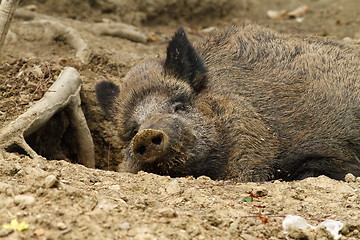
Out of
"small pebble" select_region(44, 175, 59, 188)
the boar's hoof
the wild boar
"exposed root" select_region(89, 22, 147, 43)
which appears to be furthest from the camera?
"exposed root" select_region(89, 22, 147, 43)

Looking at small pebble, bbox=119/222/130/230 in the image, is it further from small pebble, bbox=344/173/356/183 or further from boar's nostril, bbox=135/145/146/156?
small pebble, bbox=344/173/356/183

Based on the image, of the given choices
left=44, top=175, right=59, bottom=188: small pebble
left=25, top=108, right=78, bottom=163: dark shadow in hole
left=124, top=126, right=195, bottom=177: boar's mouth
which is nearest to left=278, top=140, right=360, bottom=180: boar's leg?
left=124, top=126, right=195, bottom=177: boar's mouth

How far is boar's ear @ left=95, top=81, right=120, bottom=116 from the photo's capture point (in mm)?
6844

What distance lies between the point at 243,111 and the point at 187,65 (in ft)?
2.51

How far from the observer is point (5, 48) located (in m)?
A: 9.12

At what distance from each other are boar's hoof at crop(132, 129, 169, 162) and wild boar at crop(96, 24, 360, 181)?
0.35 meters

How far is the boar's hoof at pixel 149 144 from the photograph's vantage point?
534 cm

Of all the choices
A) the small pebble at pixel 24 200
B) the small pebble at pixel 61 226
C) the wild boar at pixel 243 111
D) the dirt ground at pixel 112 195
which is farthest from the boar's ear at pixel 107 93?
the small pebble at pixel 61 226

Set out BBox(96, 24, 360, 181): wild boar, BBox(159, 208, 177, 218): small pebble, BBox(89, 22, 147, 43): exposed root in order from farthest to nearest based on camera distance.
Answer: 1. BBox(89, 22, 147, 43): exposed root
2. BBox(96, 24, 360, 181): wild boar
3. BBox(159, 208, 177, 218): small pebble

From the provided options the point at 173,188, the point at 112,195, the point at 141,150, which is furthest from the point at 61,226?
the point at 141,150

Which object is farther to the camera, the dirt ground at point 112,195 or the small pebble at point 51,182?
the small pebble at point 51,182

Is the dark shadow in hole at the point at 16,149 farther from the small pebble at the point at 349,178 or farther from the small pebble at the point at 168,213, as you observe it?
the small pebble at the point at 349,178

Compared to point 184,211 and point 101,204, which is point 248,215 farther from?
point 101,204

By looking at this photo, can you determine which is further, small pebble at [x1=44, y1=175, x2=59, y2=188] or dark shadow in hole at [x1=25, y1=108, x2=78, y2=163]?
dark shadow in hole at [x1=25, y1=108, x2=78, y2=163]
